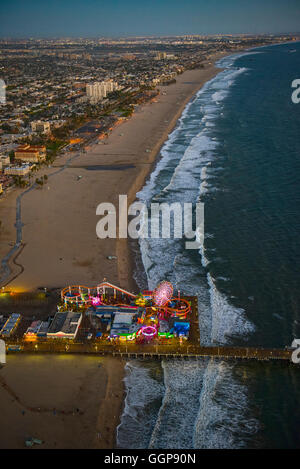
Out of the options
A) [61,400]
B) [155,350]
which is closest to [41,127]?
[155,350]

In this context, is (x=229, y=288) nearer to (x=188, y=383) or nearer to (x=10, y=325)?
(x=188, y=383)

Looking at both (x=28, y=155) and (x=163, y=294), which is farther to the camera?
(x=28, y=155)

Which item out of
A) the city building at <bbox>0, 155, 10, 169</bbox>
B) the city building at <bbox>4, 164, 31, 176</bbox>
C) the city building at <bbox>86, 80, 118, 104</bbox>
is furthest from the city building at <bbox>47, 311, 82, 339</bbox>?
the city building at <bbox>86, 80, 118, 104</bbox>

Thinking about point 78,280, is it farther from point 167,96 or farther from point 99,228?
point 167,96

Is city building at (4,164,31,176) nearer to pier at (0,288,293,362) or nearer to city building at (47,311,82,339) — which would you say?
city building at (47,311,82,339)
